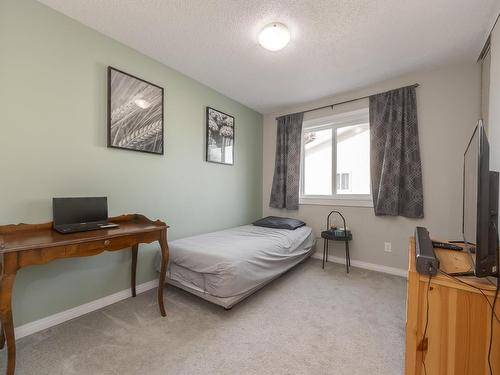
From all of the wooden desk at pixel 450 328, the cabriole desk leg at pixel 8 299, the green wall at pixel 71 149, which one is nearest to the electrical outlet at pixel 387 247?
the wooden desk at pixel 450 328

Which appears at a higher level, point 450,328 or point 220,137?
point 220,137

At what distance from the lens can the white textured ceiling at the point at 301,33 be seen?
1645 mm

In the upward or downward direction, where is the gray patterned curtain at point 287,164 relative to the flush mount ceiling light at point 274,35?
downward

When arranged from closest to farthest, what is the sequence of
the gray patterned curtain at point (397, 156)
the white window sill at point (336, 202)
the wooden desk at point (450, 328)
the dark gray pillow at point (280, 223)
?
the wooden desk at point (450, 328) < the gray patterned curtain at point (397, 156) < the white window sill at point (336, 202) < the dark gray pillow at point (280, 223)

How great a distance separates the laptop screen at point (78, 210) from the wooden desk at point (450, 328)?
209cm

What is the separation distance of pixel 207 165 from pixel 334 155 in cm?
186

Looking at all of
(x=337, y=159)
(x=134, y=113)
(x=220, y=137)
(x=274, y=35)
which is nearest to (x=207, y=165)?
(x=220, y=137)

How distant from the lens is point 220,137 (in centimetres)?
308

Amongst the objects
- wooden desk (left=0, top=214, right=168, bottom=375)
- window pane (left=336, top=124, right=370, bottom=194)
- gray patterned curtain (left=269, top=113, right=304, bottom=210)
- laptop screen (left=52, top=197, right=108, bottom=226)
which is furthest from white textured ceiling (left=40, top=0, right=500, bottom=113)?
wooden desk (left=0, top=214, right=168, bottom=375)

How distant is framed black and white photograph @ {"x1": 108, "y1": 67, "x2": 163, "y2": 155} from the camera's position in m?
1.98

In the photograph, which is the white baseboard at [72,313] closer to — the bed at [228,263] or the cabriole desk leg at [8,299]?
the bed at [228,263]

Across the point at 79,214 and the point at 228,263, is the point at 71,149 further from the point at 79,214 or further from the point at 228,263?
the point at 228,263

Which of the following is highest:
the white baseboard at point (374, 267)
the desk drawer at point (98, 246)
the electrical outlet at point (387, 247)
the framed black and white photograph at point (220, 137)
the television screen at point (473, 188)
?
the framed black and white photograph at point (220, 137)

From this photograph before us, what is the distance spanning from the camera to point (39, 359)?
1.32 metres
